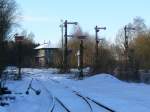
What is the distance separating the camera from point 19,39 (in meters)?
51.2

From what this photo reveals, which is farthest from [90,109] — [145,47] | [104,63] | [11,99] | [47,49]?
[47,49]

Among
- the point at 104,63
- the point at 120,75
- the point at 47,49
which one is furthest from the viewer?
the point at 47,49

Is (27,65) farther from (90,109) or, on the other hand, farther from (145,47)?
(90,109)

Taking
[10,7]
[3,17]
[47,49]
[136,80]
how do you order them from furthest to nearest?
[47,49]
[10,7]
[3,17]
[136,80]

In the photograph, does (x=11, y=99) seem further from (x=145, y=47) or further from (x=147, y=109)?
(x=145, y=47)

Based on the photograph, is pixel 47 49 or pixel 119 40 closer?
pixel 119 40

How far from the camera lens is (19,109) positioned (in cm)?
2169

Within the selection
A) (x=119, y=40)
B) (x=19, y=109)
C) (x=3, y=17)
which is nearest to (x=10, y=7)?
(x=3, y=17)

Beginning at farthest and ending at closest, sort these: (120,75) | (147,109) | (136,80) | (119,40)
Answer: (119,40) → (120,75) → (136,80) → (147,109)

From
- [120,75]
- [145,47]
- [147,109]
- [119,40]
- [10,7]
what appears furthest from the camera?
[119,40]

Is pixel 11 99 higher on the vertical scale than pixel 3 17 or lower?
lower

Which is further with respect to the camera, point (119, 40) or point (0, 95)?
point (119, 40)

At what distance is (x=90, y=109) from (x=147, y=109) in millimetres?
2309

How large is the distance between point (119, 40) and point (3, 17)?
58456mm
